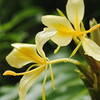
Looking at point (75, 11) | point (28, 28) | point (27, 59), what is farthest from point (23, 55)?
point (28, 28)

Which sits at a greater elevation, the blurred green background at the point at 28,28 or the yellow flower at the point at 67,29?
the yellow flower at the point at 67,29

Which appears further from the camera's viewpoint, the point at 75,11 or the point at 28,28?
the point at 28,28

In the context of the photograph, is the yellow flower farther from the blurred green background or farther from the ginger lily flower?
the blurred green background

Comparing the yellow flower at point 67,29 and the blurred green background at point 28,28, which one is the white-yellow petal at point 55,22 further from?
the blurred green background at point 28,28

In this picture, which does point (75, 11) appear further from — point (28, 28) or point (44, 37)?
point (28, 28)

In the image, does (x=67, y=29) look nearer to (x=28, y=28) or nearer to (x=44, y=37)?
(x=44, y=37)

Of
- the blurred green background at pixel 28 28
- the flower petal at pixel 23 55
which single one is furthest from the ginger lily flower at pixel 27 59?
the blurred green background at pixel 28 28

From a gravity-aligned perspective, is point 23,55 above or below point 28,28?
above
